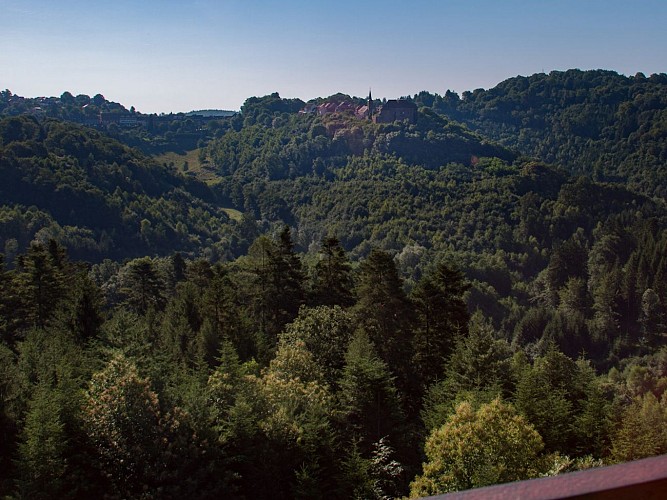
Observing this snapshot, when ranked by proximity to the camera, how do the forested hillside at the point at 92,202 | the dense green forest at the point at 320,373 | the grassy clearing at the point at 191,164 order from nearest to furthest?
the dense green forest at the point at 320,373, the forested hillside at the point at 92,202, the grassy clearing at the point at 191,164

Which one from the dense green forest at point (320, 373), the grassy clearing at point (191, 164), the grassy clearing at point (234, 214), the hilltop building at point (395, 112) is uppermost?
the hilltop building at point (395, 112)

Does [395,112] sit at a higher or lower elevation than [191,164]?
higher

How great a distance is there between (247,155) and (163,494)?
153m

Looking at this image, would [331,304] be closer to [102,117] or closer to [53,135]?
[53,135]

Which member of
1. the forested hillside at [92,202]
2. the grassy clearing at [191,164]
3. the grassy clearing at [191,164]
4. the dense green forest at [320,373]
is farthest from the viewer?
the grassy clearing at [191,164]

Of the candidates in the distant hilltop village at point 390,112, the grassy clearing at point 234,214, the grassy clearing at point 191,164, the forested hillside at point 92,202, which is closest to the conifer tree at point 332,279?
the forested hillside at point 92,202

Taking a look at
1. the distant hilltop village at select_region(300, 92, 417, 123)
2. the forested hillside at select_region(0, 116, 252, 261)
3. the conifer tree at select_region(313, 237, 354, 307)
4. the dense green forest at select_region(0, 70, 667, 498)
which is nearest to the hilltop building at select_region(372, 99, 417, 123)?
the distant hilltop village at select_region(300, 92, 417, 123)

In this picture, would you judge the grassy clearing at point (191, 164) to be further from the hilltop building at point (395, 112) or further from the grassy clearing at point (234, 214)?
the hilltop building at point (395, 112)

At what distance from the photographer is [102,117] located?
190m

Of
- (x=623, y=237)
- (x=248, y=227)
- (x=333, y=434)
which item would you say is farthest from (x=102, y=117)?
(x=333, y=434)

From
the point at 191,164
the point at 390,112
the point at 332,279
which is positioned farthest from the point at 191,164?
the point at 332,279

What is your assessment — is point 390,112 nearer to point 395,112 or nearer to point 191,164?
point 395,112

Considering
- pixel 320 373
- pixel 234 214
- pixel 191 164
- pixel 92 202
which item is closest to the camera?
pixel 320 373

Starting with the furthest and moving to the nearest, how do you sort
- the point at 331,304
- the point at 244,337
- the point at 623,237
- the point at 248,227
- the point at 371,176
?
the point at 371,176 → the point at 248,227 → the point at 623,237 → the point at 331,304 → the point at 244,337
